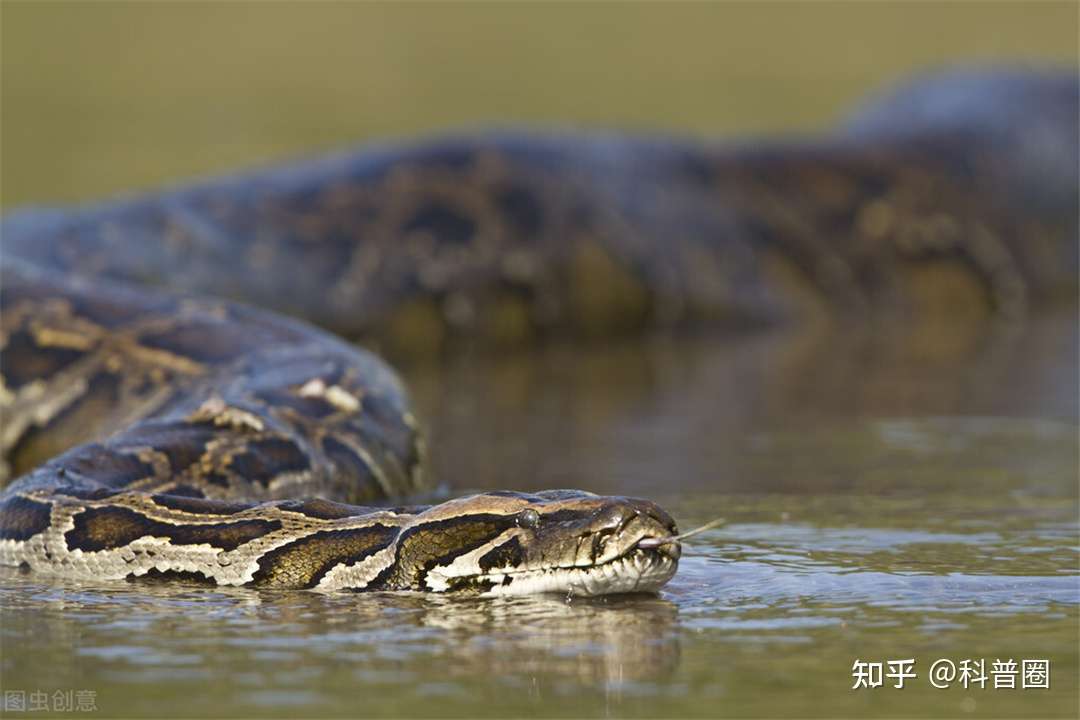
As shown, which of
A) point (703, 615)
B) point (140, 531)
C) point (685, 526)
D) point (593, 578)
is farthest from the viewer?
point (685, 526)

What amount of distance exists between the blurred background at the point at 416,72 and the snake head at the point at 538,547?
1478 cm

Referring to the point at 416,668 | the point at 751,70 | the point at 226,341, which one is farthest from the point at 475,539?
the point at 751,70

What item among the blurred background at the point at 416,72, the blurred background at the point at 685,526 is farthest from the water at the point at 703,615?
the blurred background at the point at 416,72

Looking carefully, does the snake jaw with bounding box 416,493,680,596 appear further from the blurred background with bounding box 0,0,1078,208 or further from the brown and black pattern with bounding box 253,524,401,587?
the blurred background with bounding box 0,0,1078,208

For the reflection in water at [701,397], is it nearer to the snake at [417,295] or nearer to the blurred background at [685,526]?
the blurred background at [685,526]

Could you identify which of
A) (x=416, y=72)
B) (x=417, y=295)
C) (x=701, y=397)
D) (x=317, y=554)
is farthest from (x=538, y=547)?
(x=416, y=72)

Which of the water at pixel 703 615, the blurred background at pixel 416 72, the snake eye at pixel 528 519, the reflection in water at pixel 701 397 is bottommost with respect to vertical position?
the water at pixel 703 615

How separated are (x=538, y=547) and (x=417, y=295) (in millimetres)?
8793

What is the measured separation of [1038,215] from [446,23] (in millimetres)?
15491

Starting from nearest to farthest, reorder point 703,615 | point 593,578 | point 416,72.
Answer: point 703,615
point 593,578
point 416,72

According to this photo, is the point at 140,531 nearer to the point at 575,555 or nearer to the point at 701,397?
the point at 575,555

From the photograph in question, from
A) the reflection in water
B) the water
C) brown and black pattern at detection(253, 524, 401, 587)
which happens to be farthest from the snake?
the reflection in water

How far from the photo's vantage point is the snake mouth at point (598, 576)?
644 cm

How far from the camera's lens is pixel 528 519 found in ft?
21.4
